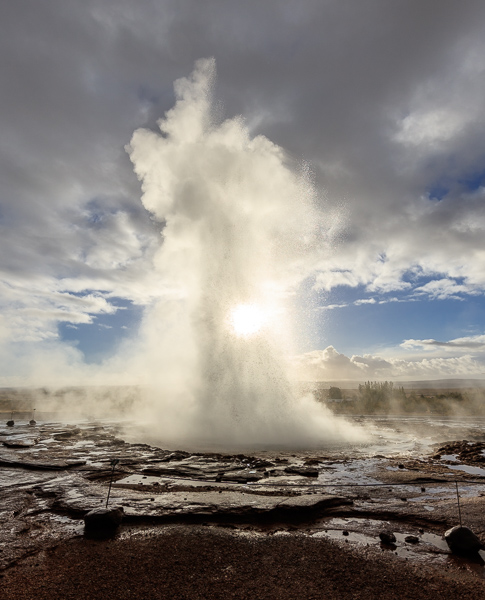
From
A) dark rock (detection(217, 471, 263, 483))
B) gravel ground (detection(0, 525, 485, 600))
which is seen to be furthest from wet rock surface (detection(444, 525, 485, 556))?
dark rock (detection(217, 471, 263, 483))

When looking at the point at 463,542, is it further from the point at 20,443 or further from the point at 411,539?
the point at 20,443

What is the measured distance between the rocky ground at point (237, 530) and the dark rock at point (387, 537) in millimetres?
95

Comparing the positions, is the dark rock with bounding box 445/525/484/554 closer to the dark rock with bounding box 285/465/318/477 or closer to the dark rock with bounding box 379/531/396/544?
the dark rock with bounding box 379/531/396/544

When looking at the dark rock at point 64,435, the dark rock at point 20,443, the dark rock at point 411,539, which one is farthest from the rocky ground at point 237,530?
the dark rock at point 64,435

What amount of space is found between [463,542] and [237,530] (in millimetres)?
4804

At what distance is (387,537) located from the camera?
756cm

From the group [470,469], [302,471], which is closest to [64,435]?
[302,471]

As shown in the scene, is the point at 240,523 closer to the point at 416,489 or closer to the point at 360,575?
the point at 360,575

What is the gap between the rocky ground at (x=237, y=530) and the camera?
592 centimetres

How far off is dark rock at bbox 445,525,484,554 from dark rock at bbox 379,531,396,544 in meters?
1.08

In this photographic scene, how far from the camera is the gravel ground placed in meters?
5.66

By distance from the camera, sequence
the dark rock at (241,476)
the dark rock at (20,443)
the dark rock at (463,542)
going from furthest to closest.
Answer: the dark rock at (20,443)
the dark rock at (241,476)
the dark rock at (463,542)

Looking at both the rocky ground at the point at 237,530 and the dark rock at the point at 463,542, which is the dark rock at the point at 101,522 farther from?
the dark rock at the point at 463,542

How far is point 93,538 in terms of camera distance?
25.2 feet
